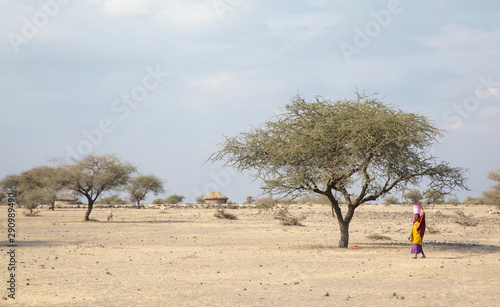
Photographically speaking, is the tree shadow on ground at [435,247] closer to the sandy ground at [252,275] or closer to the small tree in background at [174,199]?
the sandy ground at [252,275]

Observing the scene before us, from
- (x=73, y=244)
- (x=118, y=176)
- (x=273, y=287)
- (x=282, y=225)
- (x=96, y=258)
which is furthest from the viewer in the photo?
(x=118, y=176)

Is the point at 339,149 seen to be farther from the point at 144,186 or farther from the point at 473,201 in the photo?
the point at 473,201

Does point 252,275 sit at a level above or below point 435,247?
above

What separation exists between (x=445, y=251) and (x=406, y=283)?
8.53 meters

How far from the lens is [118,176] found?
45.7 metres

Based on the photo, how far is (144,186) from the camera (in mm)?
91250

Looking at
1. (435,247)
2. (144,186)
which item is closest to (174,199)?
(144,186)

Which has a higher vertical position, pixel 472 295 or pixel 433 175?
pixel 433 175

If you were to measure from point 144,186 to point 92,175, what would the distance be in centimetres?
4758

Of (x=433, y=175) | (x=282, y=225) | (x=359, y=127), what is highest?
(x=359, y=127)

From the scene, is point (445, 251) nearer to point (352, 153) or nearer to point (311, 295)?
point (352, 153)

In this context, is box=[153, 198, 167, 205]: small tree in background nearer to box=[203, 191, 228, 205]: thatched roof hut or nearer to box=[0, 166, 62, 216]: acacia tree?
box=[203, 191, 228, 205]: thatched roof hut

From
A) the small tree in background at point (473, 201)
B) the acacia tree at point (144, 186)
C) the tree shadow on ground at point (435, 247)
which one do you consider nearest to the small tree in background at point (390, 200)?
the small tree in background at point (473, 201)

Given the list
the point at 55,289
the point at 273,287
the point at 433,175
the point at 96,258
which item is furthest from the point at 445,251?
the point at 55,289
